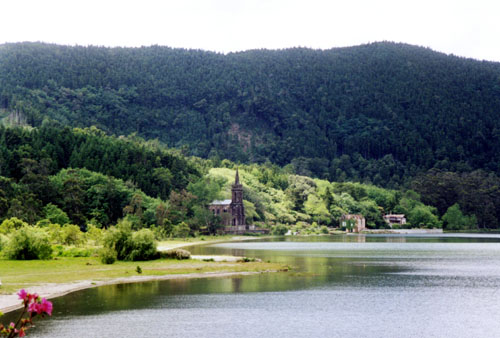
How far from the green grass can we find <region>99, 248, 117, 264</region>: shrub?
695 millimetres

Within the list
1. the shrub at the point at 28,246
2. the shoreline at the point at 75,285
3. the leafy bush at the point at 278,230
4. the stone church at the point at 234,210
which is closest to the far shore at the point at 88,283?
the shoreline at the point at 75,285

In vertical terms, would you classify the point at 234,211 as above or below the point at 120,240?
above

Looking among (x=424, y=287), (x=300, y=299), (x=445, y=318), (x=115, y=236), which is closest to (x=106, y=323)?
(x=300, y=299)

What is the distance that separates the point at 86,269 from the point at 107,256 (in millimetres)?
5337

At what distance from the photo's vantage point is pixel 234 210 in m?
186

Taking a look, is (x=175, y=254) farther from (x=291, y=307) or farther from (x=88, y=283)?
(x=291, y=307)

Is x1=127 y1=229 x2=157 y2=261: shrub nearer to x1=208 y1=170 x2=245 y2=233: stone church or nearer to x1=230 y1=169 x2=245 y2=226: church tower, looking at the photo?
x1=208 y1=170 x2=245 y2=233: stone church

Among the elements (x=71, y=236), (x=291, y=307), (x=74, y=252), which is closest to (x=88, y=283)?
(x=291, y=307)

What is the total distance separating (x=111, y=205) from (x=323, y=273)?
266 feet

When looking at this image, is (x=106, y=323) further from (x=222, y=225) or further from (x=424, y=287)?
(x=222, y=225)

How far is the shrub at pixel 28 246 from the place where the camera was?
6862 cm

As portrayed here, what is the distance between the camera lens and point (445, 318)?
127 ft

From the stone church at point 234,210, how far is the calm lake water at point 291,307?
114m

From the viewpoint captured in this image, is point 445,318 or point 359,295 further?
point 359,295
